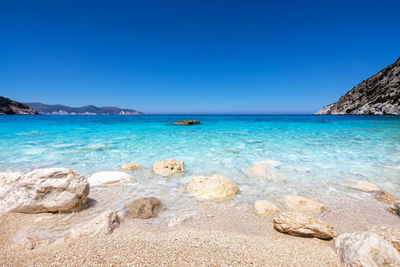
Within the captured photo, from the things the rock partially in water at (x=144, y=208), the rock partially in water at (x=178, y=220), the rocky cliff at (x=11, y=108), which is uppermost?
the rocky cliff at (x=11, y=108)

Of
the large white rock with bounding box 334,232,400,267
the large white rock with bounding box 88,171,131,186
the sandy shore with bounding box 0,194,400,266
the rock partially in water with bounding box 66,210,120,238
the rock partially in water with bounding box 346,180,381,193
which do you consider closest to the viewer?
the large white rock with bounding box 334,232,400,267

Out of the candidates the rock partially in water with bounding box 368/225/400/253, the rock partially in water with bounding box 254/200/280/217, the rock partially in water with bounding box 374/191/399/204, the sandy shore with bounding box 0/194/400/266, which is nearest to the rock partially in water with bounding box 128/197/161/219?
the sandy shore with bounding box 0/194/400/266

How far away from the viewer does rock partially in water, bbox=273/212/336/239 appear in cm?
285

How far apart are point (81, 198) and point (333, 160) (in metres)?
9.34

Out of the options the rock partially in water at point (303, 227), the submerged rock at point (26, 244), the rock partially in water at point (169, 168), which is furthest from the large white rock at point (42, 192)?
the rock partially in water at point (303, 227)

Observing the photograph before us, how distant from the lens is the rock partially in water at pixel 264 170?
599cm

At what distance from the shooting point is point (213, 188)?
4.63 metres

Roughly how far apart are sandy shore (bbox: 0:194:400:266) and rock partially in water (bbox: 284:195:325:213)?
0.62 ft

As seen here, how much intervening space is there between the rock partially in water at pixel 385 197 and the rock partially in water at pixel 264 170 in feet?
8.04

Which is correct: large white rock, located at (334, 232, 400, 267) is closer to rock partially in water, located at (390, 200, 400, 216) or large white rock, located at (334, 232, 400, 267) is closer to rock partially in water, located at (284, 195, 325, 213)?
rock partially in water, located at (284, 195, 325, 213)

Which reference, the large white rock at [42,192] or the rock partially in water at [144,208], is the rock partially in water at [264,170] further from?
the large white rock at [42,192]

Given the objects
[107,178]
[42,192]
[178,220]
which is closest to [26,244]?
[42,192]

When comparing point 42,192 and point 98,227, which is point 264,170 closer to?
point 98,227

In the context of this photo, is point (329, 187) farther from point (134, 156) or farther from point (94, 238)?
point (134, 156)
